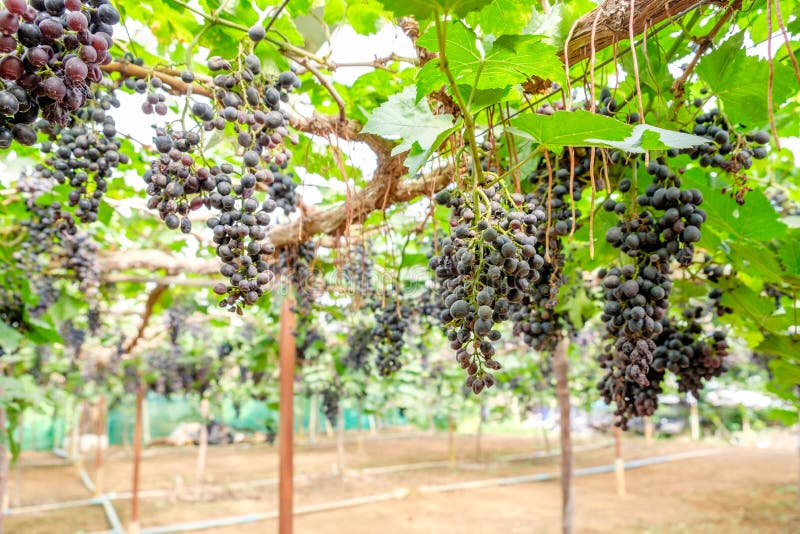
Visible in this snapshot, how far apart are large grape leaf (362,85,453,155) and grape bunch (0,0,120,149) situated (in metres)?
0.53

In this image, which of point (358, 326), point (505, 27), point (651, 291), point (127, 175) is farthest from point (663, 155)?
point (358, 326)

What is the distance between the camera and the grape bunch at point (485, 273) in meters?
1.01

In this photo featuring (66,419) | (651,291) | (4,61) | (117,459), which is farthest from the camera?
(66,419)

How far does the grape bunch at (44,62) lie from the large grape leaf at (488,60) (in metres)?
0.58

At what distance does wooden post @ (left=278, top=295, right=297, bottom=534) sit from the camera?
3.47 meters

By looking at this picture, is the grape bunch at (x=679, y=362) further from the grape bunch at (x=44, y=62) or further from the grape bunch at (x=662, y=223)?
the grape bunch at (x=44, y=62)

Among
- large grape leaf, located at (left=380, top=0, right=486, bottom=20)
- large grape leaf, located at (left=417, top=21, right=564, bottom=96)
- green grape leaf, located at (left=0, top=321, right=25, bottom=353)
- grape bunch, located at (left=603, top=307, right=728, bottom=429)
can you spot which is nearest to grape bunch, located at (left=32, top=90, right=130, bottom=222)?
large grape leaf, located at (left=417, top=21, right=564, bottom=96)

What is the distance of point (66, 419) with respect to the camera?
20.3 meters

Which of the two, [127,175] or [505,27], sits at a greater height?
[127,175]

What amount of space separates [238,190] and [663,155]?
3.29ft

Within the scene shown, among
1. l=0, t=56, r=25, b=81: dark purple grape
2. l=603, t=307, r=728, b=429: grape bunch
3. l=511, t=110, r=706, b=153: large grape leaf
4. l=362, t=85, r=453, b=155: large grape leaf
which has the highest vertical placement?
l=362, t=85, r=453, b=155: large grape leaf

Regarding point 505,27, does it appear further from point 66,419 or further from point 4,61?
point 66,419

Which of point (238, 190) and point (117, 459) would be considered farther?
point (117, 459)

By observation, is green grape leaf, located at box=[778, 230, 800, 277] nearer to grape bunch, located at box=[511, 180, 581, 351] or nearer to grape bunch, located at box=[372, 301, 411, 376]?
grape bunch, located at box=[511, 180, 581, 351]
